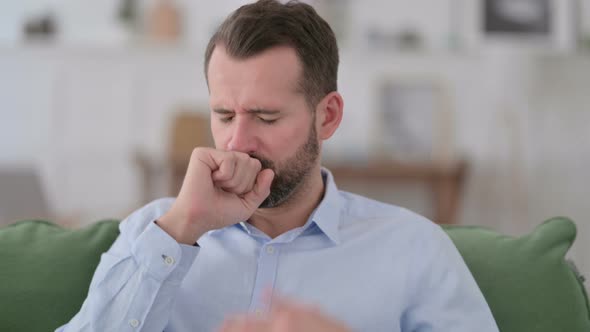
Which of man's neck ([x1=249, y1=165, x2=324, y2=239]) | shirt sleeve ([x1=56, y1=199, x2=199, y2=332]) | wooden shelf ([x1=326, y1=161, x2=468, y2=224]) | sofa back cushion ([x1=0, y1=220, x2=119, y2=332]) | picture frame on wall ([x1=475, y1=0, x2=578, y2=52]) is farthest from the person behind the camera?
picture frame on wall ([x1=475, y1=0, x2=578, y2=52])

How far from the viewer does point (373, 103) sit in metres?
5.10

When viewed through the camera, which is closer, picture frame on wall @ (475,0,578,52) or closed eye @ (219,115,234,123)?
closed eye @ (219,115,234,123)

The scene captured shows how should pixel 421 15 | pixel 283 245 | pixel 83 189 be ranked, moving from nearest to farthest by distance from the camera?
pixel 283 245, pixel 83 189, pixel 421 15

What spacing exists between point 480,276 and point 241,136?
1.77 ft

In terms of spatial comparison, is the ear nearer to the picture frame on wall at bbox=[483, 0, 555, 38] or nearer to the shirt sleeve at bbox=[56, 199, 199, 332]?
the shirt sleeve at bbox=[56, 199, 199, 332]

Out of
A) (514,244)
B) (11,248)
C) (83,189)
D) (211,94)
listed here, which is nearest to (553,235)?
(514,244)

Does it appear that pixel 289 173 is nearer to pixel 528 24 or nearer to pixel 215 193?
pixel 215 193

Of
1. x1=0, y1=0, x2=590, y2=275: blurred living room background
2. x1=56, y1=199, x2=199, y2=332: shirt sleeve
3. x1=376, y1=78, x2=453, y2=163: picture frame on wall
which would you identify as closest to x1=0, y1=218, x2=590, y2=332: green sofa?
x1=56, y1=199, x2=199, y2=332: shirt sleeve

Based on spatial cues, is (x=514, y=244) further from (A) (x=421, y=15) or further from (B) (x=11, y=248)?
(A) (x=421, y=15)

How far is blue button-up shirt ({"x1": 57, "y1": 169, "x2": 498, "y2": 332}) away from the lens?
4.37 ft

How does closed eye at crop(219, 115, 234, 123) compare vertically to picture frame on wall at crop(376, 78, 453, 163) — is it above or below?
above

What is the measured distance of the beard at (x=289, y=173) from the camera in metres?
1.51

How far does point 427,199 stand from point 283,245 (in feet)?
12.3

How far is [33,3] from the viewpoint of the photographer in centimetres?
510
